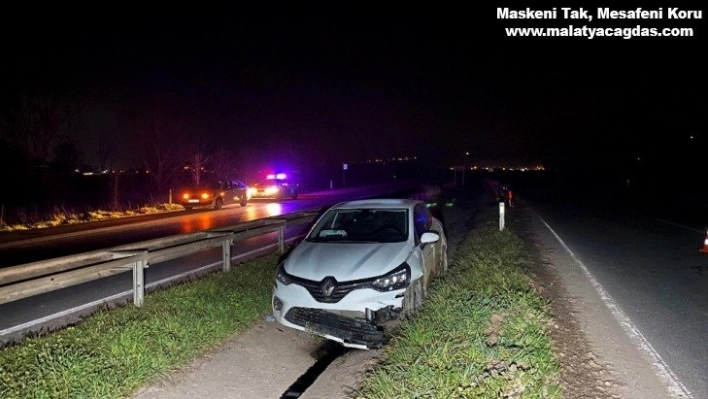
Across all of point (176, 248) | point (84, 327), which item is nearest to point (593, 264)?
point (176, 248)

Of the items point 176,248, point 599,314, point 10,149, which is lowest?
point 599,314

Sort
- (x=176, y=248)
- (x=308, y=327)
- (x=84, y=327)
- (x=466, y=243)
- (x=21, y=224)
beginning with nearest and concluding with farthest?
(x=84, y=327), (x=308, y=327), (x=176, y=248), (x=466, y=243), (x=21, y=224)

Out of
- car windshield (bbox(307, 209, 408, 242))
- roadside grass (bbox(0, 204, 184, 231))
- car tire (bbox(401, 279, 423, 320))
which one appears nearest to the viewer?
car tire (bbox(401, 279, 423, 320))

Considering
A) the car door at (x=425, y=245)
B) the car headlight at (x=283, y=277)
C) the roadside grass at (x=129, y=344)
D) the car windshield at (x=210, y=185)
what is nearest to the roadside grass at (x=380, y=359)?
the roadside grass at (x=129, y=344)

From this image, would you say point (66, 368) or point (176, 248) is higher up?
point (176, 248)

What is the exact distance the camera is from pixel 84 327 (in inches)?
224

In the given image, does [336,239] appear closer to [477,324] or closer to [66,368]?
[477,324]

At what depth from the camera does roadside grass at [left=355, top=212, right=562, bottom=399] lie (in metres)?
4.36

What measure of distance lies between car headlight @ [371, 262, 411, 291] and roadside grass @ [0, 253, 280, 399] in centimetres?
198

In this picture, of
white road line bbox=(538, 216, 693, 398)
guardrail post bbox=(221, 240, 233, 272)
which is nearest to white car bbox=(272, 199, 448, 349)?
guardrail post bbox=(221, 240, 233, 272)

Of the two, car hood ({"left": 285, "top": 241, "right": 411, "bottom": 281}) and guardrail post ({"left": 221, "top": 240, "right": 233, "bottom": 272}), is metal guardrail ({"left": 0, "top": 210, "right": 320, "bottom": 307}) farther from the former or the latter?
car hood ({"left": 285, "top": 241, "right": 411, "bottom": 281})

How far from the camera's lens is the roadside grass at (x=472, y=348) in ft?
14.3

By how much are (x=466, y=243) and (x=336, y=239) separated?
21.0ft

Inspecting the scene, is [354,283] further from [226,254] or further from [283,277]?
[226,254]
